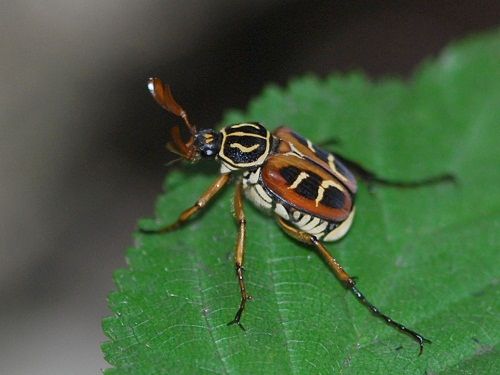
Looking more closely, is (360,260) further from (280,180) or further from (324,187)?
(280,180)

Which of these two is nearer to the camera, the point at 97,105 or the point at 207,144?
the point at 207,144

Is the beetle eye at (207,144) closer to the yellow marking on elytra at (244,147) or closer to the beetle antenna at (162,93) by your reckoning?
the yellow marking on elytra at (244,147)

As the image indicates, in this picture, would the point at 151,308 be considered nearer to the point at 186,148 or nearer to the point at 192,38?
the point at 186,148

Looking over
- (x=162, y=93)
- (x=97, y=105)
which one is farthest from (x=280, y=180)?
(x=97, y=105)

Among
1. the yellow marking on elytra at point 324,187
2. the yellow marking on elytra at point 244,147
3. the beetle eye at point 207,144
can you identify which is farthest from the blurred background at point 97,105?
the yellow marking on elytra at point 324,187

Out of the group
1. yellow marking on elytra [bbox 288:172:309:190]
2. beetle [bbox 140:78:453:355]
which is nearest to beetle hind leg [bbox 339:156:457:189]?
beetle [bbox 140:78:453:355]

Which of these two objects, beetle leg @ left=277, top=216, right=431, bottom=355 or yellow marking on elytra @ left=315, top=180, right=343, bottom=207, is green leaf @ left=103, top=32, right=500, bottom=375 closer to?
beetle leg @ left=277, top=216, right=431, bottom=355
